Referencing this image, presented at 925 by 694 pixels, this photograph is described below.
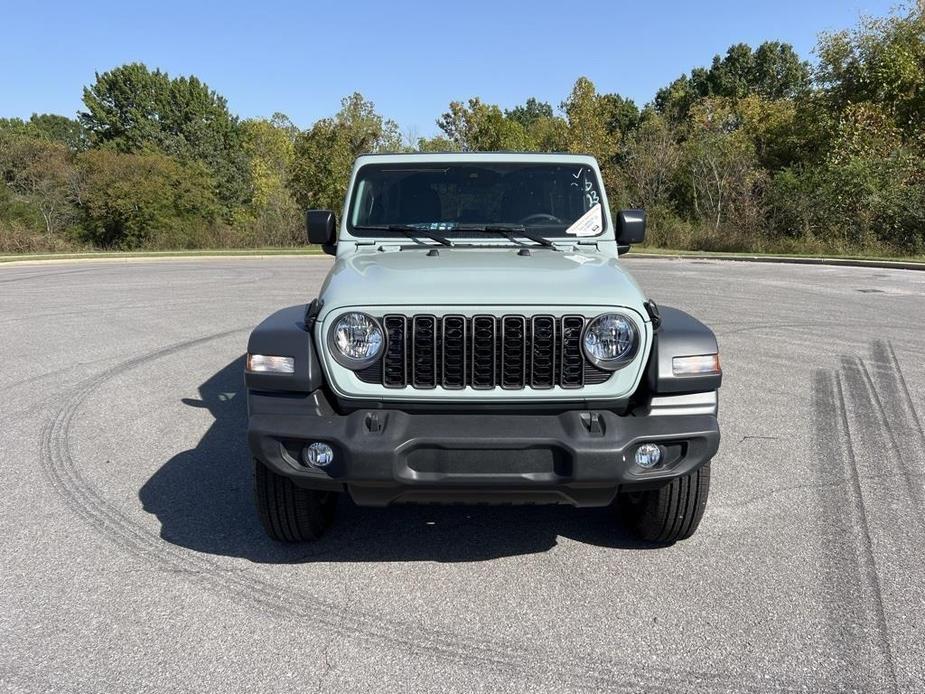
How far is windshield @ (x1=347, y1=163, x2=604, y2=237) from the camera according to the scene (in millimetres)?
4535

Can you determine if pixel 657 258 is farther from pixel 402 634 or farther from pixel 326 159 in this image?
pixel 402 634

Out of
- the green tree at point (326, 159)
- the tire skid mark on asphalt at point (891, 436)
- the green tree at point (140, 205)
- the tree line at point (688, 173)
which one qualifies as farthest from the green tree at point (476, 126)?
the tire skid mark on asphalt at point (891, 436)

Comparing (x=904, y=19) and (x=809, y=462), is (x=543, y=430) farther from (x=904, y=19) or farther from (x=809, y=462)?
(x=904, y=19)

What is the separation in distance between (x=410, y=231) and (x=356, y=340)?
142cm

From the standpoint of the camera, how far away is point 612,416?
3113mm

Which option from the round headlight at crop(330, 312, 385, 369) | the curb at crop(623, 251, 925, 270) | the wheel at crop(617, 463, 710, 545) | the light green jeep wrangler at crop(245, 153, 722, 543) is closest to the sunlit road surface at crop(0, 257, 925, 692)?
the wheel at crop(617, 463, 710, 545)

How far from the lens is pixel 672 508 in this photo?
3.45m

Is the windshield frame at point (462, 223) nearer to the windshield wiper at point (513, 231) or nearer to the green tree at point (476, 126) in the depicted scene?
the windshield wiper at point (513, 231)

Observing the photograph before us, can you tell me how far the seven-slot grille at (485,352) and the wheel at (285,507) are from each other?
719mm

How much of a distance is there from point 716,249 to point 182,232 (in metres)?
22.4

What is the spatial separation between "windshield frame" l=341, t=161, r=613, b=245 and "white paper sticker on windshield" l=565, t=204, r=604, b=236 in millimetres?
18

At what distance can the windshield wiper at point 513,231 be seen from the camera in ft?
14.2

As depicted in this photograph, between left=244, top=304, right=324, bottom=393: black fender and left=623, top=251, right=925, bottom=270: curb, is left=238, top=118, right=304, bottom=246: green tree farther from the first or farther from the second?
left=244, top=304, right=324, bottom=393: black fender

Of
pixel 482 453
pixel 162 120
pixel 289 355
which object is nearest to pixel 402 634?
pixel 482 453
